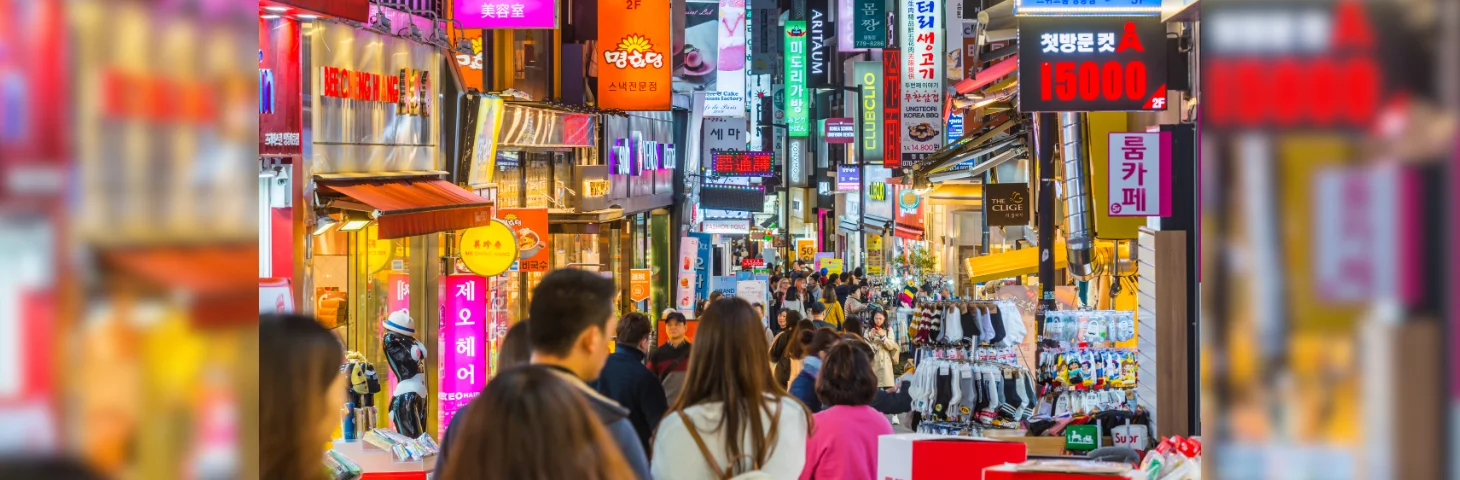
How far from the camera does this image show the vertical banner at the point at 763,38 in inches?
2824

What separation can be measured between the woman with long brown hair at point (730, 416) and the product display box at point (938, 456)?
1.08 meters

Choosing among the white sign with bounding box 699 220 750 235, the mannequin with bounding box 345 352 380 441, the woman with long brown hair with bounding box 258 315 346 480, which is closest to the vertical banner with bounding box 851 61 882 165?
the white sign with bounding box 699 220 750 235

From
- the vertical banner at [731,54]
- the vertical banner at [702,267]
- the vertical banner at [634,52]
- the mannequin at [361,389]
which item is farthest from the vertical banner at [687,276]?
the mannequin at [361,389]

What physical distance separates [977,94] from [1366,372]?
49.1 ft

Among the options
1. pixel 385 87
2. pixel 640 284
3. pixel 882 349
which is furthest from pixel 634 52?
pixel 882 349

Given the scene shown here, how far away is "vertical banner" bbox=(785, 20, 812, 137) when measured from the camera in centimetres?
5344

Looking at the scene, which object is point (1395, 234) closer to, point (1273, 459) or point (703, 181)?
point (1273, 459)

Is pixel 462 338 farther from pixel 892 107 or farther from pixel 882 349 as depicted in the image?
pixel 892 107

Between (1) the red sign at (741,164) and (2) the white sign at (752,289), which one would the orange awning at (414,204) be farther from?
(1) the red sign at (741,164)

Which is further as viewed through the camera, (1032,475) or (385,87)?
(385,87)

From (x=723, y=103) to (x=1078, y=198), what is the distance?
23.2 m

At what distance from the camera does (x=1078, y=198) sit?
41.5ft

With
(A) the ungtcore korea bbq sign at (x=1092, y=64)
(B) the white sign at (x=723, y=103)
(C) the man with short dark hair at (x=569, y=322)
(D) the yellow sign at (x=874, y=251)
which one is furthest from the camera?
(D) the yellow sign at (x=874, y=251)

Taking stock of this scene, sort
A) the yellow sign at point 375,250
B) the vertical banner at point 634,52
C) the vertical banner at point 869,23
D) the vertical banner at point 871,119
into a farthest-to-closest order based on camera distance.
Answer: the vertical banner at point 869,23
the vertical banner at point 871,119
the vertical banner at point 634,52
the yellow sign at point 375,250
